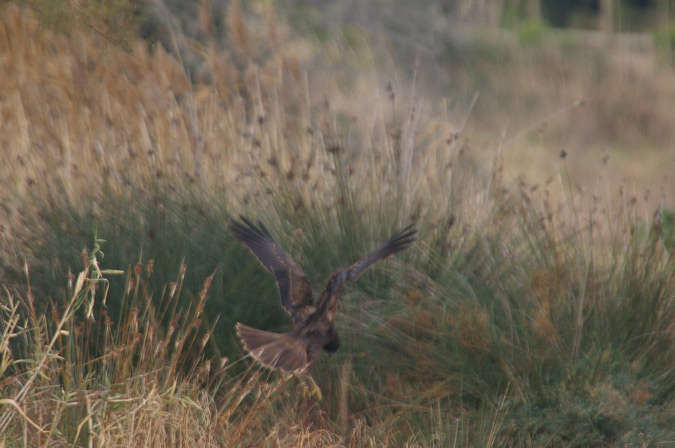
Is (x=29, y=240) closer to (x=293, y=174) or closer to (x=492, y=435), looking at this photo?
(x=293, y=174)

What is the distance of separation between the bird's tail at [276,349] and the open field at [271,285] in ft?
0.50

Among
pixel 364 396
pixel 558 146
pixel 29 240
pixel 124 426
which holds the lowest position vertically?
pixel 558 146

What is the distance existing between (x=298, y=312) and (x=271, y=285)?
539 millimetres

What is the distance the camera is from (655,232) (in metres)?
3.75

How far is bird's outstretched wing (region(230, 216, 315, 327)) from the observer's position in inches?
130

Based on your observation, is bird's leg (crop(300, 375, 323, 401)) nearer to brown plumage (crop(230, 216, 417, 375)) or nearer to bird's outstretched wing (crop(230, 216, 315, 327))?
brown plumage (crop(230, 216, 417, 375))

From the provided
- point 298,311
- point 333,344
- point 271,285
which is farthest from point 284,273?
point 271,285

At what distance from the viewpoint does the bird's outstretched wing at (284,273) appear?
3.30 m

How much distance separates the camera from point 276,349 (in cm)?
314

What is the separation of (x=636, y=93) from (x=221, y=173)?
1021 centimetres


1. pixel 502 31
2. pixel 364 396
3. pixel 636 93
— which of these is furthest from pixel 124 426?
pixel 502 31

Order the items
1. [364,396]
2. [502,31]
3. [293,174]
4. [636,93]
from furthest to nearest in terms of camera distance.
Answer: [502,31]
[636,93]
[293,174]
[364,396]

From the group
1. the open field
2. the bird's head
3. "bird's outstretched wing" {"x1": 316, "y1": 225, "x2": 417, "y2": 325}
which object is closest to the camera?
the open field

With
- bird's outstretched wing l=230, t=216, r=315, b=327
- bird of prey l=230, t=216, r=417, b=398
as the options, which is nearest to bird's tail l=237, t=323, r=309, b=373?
bird of prey l=230, t=216, r=417, b=398
